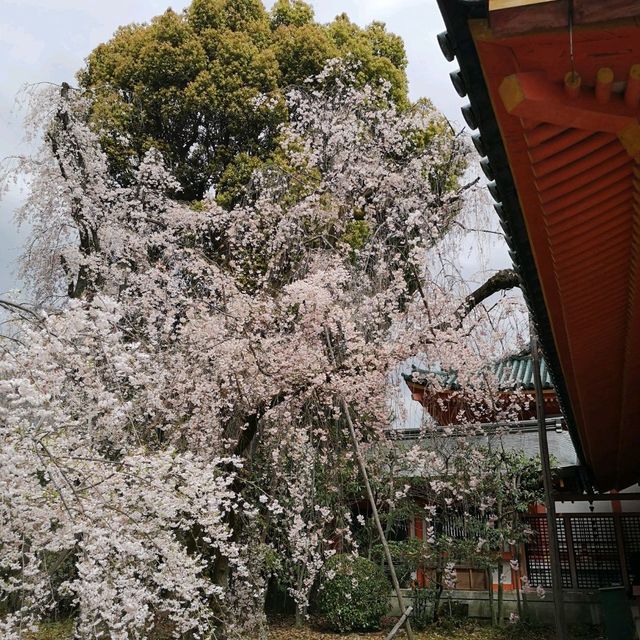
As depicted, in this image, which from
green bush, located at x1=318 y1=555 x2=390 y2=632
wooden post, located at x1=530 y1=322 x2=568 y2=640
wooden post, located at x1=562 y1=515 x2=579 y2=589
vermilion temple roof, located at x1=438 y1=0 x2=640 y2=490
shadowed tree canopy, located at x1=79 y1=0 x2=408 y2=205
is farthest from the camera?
shadowed tree canopy, located at x1=79 y1=0 x2=408 y2=205

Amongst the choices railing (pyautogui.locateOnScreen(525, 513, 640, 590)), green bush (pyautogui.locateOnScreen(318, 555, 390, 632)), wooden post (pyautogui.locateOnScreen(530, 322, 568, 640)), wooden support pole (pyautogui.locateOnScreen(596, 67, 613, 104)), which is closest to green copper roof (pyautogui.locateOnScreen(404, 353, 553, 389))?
railing (pyautogui.locateOnScreen(525, 513, 640, 590))

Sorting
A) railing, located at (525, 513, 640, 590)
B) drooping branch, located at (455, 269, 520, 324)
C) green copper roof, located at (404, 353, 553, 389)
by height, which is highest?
drooping branch, located at (455, 269, 520, 324)

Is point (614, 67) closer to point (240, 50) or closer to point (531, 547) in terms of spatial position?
point (531, 547)

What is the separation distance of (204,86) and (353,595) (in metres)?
9.59

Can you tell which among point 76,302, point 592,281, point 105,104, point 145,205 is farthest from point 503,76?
point 105,104

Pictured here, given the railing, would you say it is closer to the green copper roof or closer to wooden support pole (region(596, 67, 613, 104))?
the green copper roof

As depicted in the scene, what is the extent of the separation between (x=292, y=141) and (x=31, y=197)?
4.55 metres

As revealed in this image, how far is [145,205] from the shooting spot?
34.0ft

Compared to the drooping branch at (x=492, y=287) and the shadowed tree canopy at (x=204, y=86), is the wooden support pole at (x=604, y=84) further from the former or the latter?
the shadowed tree canopy at (x=204, y=86)

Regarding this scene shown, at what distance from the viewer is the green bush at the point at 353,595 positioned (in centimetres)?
994

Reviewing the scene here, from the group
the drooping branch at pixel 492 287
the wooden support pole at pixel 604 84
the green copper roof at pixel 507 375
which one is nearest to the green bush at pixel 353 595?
the green copper roof at pixel 507 375

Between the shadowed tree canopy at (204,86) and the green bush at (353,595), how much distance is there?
6717mm

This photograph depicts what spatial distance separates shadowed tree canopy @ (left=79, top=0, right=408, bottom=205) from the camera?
12352 millimetres

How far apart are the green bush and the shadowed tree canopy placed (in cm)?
672
